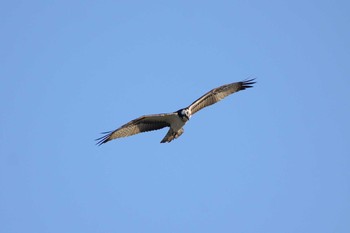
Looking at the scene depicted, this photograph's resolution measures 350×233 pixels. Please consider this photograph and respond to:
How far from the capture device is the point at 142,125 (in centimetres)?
2147

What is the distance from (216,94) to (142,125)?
106 inches

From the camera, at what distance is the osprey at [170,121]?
69.2 ft

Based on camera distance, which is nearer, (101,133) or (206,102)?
(101,133)

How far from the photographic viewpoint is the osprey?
21.1m

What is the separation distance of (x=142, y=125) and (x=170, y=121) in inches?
34.9

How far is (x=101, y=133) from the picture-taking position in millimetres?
20609

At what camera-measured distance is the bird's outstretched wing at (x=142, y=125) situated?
20938mm

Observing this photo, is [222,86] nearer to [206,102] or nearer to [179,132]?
[206,102]

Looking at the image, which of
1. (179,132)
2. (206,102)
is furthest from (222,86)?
(179,132)

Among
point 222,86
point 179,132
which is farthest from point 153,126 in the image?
point 222,86

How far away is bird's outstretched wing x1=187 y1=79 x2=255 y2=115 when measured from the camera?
Result: 21891 millimetres

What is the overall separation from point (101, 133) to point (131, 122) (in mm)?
1035

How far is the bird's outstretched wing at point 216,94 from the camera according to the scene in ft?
71.8

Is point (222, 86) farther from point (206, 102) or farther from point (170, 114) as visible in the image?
point (170, 114)
